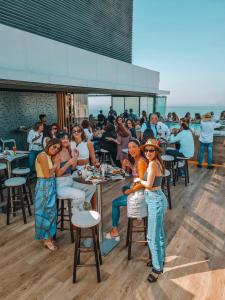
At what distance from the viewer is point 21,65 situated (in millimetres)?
5270

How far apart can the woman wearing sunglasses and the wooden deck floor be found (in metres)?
0.27

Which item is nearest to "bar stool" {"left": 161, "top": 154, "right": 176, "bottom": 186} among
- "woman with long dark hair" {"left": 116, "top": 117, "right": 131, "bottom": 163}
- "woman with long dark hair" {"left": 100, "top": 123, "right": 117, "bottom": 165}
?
"woman with long dark hair" {"left": 116, "top": 117, "right": 131, "bottom": 163}

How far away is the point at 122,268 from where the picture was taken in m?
2.44

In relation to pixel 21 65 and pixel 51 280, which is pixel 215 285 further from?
pixel 21 65

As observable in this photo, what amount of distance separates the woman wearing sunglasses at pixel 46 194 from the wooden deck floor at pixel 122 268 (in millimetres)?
275

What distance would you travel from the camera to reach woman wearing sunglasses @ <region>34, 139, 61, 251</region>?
2.60 m

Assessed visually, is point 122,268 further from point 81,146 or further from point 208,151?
point 208,151

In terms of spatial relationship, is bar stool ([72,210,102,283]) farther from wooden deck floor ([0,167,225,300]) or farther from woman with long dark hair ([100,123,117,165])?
woman with long dark hair ([100,123,117,165])

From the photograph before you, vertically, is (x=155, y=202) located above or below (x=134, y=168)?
below

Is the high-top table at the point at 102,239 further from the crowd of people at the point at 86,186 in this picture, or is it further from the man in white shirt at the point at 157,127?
the man in white shirt at the point at 157,127

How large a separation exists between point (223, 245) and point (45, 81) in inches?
203

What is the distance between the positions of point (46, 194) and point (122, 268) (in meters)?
1.27

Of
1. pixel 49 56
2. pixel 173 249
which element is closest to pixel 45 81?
pixel 49 56

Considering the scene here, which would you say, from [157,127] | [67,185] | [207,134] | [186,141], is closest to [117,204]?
[67,185]
